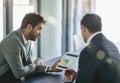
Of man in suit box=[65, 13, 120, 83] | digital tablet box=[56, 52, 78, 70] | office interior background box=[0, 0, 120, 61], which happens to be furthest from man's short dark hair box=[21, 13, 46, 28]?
office interior background box=[0, 0, 120, 61]

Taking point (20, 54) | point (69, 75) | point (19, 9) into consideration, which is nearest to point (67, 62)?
point (69, 75)

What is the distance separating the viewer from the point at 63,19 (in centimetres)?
535

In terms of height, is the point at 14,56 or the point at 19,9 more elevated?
the point at 19,9

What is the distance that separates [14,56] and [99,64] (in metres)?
0.83

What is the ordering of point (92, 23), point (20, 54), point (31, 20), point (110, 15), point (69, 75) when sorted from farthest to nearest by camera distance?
point (110, 15), point (31, 20), point (20, 54), point (69, 75), point (92, 23)

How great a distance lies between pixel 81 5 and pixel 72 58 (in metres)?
2.90

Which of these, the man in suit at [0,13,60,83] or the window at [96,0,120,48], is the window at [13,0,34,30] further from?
the man in suit at [0,13,60,83]

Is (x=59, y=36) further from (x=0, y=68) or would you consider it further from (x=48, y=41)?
(x=0, y=68)

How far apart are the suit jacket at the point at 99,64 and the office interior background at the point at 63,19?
3134 millimetres

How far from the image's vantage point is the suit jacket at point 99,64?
174 cm

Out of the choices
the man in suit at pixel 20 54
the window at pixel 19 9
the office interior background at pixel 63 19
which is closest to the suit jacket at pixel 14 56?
the man in suit at pixel 20 54

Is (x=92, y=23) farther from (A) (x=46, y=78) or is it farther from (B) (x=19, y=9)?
(B) (x=19, y=9)

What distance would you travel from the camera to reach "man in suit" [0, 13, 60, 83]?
2240 millimetres

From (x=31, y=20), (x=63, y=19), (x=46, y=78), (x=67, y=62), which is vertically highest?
(x=31, y=20)
